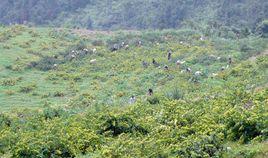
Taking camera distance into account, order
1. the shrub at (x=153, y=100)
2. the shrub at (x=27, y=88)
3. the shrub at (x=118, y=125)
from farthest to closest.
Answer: the shrub at (x=27, y=88)
the shrub at (x=153, y=100)
the shrub at (x=118, y=125)

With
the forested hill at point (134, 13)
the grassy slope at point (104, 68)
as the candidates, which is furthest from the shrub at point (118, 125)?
the forested hill at point (134, 13)

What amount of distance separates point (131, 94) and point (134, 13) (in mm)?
36556

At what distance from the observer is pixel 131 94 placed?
24656 millimetres

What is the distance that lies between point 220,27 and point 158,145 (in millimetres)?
35581

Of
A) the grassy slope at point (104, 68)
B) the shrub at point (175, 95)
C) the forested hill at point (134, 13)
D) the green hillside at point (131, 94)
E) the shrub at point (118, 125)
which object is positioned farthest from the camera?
the forested hill at point (134, 13)

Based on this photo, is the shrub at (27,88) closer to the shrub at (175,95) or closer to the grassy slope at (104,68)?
the grassy slope at (104,68)

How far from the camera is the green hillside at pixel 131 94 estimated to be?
496 inches

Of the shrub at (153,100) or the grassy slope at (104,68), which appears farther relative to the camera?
the grassy slope at (104,68)

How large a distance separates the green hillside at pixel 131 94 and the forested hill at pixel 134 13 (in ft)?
32.0

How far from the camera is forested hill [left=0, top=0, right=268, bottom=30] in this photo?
52875mm

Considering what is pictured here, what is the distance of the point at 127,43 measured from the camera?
38125 mm

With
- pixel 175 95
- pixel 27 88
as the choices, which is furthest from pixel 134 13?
pixel 175 95

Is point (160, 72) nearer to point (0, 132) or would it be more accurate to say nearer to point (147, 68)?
point (147, 68)

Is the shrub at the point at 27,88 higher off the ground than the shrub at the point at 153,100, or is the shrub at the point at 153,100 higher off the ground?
the shrub at the point at 153,100
